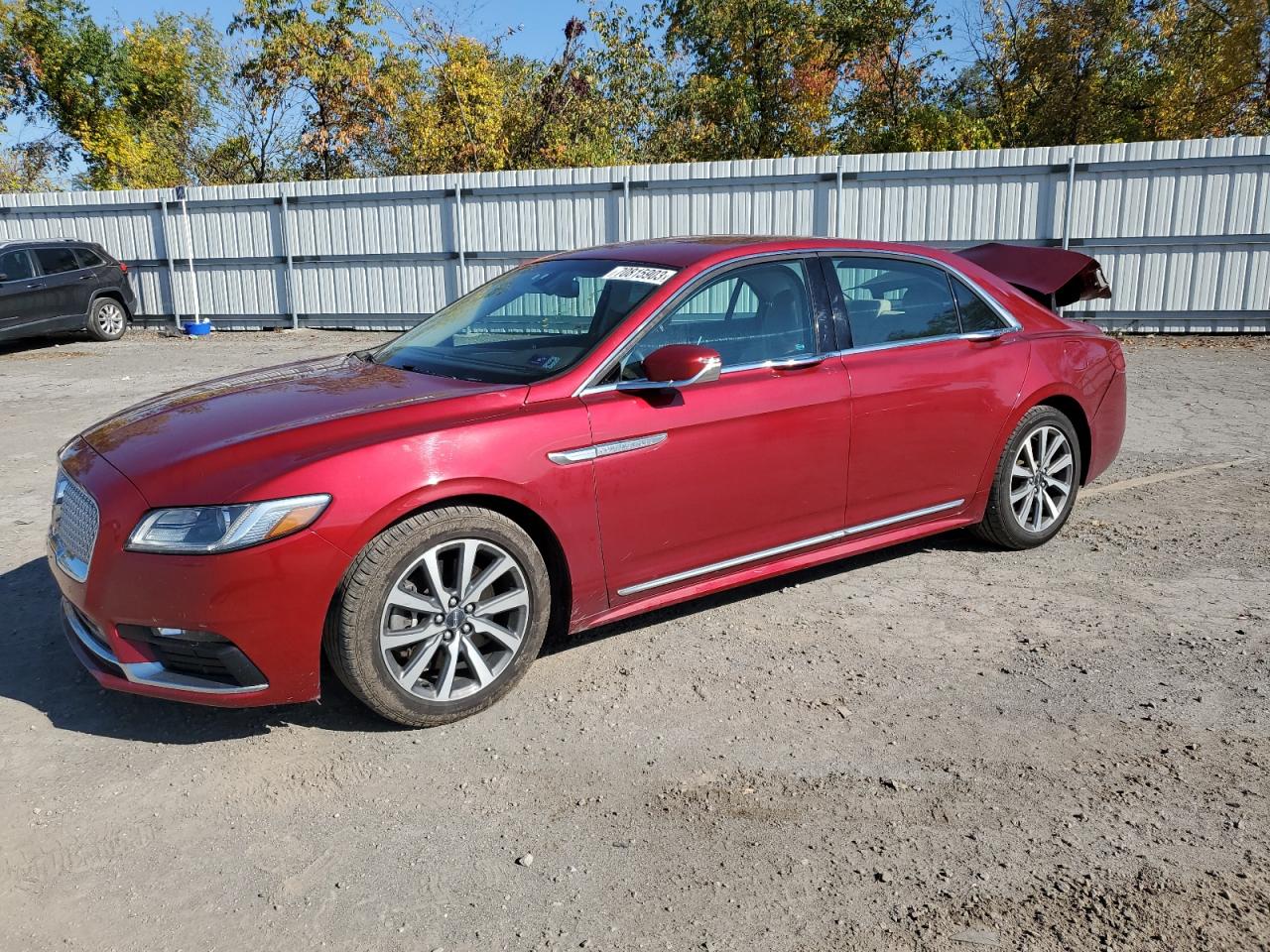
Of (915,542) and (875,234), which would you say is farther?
(875,234)

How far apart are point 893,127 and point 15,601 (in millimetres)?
23059

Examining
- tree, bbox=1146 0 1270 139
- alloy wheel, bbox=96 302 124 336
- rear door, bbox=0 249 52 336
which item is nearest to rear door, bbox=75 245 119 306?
alloy wheel, bbox=96 302 124 336

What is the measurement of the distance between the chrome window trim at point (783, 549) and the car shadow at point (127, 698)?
0.41 meters

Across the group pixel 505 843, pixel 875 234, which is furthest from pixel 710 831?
pixel 875 234

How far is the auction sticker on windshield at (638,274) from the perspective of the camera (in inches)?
159

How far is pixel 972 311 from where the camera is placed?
488 cm

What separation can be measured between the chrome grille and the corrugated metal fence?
35.9 feet

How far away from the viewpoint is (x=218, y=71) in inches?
1188

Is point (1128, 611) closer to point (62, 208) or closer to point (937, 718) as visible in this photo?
point (937, 718)

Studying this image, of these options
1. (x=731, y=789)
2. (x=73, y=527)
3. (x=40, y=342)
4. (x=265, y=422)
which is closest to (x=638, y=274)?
(x=265, y=422)

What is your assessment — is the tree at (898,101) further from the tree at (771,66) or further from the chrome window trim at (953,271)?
the chrome window trim at (953,271)

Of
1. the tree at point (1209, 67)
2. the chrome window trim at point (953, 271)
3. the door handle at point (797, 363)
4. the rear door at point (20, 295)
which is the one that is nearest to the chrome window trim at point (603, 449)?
the door handle at point (797, 363)

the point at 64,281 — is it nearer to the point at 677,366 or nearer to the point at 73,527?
the point at 73,527

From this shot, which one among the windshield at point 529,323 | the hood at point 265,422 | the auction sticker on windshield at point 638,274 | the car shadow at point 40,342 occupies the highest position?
the auction sticker on windshield at point 638,274
